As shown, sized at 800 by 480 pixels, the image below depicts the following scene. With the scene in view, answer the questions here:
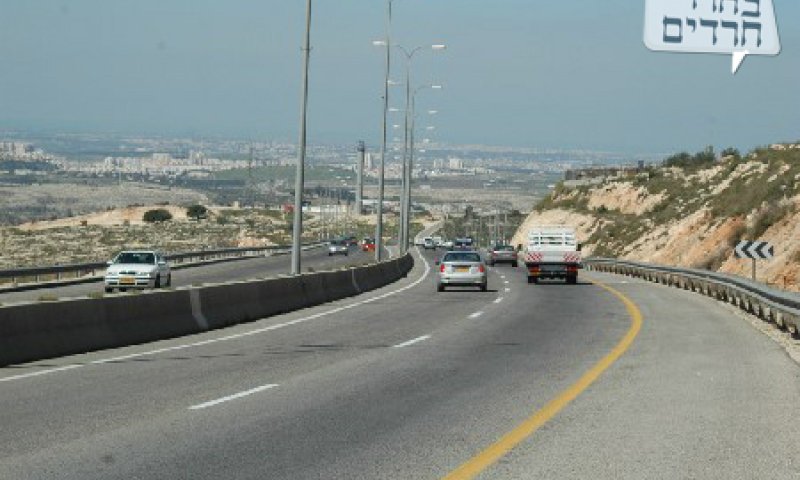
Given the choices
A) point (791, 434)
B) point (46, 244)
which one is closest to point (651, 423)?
point (791, 434)

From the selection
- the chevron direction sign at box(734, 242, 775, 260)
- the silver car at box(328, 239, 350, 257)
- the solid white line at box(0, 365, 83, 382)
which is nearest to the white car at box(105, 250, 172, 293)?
the chevron direction sign at box(734, 242, 775, 260)

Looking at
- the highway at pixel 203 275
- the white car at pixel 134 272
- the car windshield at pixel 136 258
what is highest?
the car windshield at pixel 136 258

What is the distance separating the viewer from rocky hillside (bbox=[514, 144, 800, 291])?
64.2m

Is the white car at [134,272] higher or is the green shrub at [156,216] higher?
the white car at [134,272]

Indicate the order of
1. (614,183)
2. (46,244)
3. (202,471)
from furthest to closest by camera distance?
(614,183)
(46,244)
(202,471)

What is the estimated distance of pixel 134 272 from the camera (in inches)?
1791

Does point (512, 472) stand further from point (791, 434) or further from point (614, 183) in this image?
point (614, 183)

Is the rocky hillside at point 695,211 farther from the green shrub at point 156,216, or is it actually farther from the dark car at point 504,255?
the green shrub at point 156,216

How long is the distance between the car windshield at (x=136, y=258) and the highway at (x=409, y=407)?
21268 mm

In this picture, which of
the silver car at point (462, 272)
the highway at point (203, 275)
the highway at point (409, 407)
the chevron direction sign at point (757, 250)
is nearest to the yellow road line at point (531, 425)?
the highway at point (409, 407)

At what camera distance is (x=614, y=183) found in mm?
130500

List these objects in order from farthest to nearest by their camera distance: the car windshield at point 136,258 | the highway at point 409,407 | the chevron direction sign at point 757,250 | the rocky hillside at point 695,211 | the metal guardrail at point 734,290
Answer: the rocky hillside at point 695,211, the car windshield at point 136,258, the chevron direction sign at point 757,250, the metal guardrail at point 734,290, the highway at point 409,407

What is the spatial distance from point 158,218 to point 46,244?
6798 cm

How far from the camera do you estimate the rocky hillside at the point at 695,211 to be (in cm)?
6419
